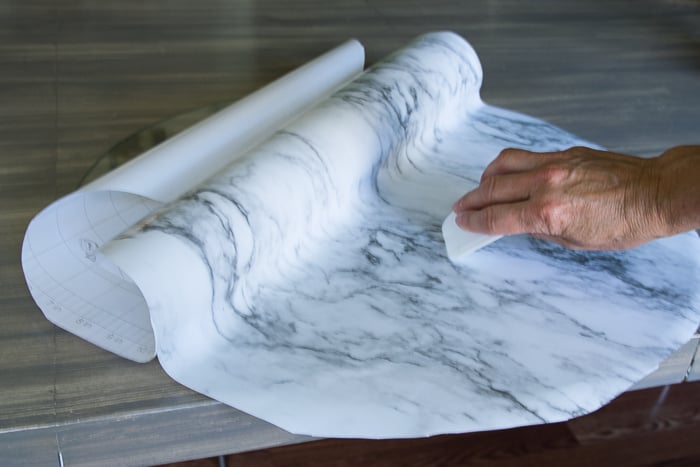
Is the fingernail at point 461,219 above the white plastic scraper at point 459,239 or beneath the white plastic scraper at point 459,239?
above

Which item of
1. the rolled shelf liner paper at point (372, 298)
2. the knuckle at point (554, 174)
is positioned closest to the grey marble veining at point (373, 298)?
the rolled shelf liner paper at point (372, 298)

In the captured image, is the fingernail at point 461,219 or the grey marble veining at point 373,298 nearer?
the grey marble veining at point 373,298

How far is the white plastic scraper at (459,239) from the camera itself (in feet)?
2.90

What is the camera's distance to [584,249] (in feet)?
2.88

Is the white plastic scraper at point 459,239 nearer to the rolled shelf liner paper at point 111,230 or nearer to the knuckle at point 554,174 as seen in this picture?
the knuckle at point 554,174

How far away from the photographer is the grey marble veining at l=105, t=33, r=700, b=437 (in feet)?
2.32

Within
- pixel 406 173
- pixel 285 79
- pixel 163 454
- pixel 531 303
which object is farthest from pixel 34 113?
pixel 531 303

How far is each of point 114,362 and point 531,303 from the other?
1.47ft

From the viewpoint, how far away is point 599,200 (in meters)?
0.83

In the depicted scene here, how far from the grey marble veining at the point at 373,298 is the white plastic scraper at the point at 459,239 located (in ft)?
0.06

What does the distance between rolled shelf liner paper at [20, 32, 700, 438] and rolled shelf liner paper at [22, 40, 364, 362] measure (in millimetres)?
75

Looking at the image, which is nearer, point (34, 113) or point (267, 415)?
point (267, 415)

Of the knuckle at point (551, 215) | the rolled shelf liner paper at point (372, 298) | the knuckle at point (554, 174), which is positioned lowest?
the rolled shelf liner paper at point (372, 298)

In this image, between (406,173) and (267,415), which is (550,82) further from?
(267,415)
